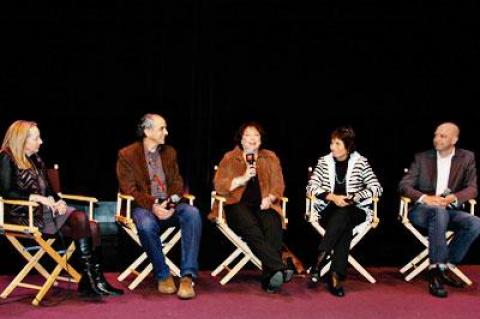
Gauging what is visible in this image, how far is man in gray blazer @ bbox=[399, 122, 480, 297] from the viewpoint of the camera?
4.65 m

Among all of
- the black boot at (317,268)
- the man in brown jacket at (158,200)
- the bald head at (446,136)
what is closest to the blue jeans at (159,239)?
the man in brown jacket at (158,200)

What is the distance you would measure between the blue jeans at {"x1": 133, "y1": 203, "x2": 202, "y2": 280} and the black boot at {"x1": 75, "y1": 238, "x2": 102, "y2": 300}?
0.36m

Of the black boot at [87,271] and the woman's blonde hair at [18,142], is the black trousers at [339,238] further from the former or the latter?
the woman's blonde hair at [18,142]

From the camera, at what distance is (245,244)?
466 cm

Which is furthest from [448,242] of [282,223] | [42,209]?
[42,209]

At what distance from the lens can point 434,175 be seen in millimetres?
5062

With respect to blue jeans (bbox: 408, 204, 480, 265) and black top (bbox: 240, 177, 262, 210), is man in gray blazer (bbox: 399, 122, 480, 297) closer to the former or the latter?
blue jeans (bbox: 408, 204, 480, 265)

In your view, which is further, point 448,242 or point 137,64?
point 137,64

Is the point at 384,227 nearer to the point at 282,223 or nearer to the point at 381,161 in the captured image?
the point at 381,161

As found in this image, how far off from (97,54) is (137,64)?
341 mm

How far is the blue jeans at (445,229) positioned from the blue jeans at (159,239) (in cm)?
157

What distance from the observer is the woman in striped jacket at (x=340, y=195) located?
4.61 meters

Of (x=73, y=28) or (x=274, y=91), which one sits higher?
(x=73, y=28)

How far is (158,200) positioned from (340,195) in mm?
1287
